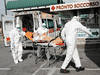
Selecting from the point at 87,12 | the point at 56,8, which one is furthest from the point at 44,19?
the point at 87,12

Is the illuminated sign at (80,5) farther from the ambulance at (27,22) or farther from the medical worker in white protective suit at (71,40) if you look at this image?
the medical worker in white protective suit at (71,40)

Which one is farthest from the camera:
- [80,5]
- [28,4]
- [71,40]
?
[28,4]

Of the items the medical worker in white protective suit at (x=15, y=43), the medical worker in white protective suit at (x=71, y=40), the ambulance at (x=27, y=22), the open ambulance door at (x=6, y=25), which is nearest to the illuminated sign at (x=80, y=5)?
the ambulance at (x=27, y=22)

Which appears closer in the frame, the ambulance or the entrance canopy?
the ambulance

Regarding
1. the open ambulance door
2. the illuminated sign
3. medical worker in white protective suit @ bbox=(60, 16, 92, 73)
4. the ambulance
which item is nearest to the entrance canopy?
the illuminated sign

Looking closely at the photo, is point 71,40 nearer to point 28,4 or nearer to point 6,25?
point 6,25

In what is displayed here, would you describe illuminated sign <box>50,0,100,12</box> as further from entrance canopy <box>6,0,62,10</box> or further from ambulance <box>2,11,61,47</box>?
entrance canopy <box>6,0,62,10</box>

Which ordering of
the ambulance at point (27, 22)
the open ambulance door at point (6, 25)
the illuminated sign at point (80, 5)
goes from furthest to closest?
1. the open ambulance door at point (6, 25)
2. the illuminated sign at point (80, 5)
3. the ambulance at point (27, 22)

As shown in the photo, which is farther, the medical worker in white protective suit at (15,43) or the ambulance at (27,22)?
the ambulance at (27,22)

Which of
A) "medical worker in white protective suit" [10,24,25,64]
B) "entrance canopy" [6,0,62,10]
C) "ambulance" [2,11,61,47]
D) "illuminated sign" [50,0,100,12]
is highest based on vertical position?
"entrance canopy" [6,0,62,10]

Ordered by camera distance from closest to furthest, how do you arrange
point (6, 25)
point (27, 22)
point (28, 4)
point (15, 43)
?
point (15, 43) < point (6, 25) < point (27, 22) < point (28, 4)

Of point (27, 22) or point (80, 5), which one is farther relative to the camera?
point (27, 22)

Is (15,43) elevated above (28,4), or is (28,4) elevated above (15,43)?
(28,4)

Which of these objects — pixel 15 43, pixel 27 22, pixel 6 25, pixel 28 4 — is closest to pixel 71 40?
pixel 15 43
